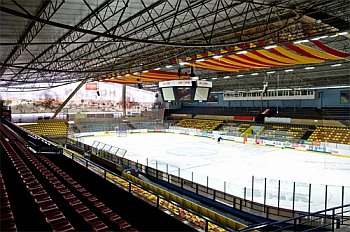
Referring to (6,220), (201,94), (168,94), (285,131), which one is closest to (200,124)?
(285,131)

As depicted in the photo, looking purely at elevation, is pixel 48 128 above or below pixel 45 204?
below

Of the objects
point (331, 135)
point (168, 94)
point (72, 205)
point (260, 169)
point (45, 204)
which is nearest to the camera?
point (45, 204)

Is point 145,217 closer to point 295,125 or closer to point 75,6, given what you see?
point 75,6

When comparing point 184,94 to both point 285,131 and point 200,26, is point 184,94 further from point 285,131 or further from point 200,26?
point 285,131

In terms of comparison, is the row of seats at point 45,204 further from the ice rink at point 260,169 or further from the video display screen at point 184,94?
the video display screen at point 184,94

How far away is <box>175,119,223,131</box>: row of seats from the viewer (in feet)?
114

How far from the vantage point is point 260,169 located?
15.4 meters

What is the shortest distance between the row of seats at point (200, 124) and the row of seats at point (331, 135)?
1180 cm

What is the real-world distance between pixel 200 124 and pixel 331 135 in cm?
1618

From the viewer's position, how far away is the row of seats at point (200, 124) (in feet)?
114

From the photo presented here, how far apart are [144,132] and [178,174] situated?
79.7ft

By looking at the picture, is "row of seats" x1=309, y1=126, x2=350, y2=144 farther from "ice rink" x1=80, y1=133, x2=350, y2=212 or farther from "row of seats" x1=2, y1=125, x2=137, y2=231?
"row of seats" x1=2, y1=125, x2=137, y2=231

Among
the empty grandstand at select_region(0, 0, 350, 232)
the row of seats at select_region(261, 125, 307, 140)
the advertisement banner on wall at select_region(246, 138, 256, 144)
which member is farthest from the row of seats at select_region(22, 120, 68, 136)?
the row of seats at select_region(261, 125, 307, 140)

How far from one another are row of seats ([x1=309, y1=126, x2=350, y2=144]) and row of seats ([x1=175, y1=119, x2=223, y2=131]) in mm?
11800
